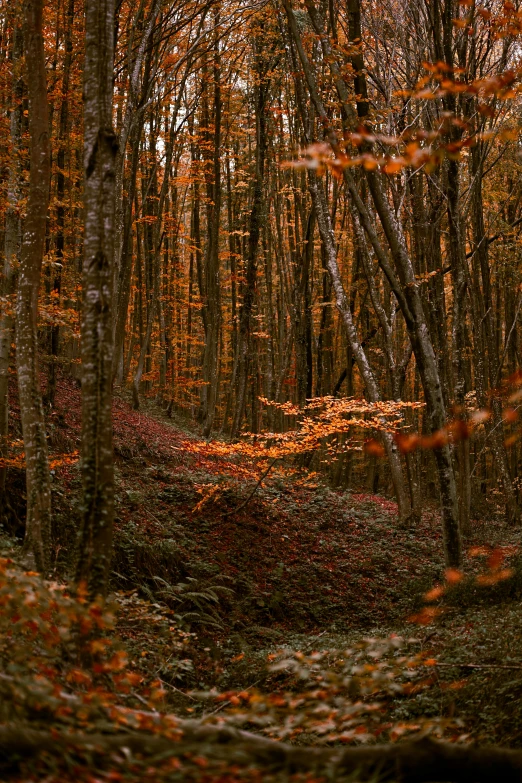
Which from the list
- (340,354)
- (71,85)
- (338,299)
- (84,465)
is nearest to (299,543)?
(338,299)

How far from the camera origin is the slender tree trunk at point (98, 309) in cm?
448

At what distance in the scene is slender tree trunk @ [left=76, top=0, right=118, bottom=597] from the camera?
4484 millimetres

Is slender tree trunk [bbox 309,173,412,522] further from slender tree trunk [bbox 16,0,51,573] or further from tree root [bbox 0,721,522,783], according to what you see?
tree root [bbox 0,721,522,783]

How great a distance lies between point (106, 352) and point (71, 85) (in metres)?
9.69

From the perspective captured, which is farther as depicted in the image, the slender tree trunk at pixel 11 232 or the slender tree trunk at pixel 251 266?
the slender tree trunk at pixel 251 266

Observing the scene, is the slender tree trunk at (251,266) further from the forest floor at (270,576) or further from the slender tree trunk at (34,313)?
the slender tree trunk at (34,313)

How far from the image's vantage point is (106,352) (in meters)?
4.64

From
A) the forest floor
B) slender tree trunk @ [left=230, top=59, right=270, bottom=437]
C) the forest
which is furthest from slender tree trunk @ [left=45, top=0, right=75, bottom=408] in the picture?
slender tree trunk @ [left=230, top=59, right=270, bottom=437]

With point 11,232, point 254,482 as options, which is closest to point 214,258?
point 254,482

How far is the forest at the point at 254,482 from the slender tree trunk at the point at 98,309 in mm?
22

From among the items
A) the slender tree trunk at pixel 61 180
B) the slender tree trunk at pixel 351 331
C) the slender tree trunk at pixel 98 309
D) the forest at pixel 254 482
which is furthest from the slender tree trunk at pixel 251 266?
the slender tree trunk at pixel 98 309

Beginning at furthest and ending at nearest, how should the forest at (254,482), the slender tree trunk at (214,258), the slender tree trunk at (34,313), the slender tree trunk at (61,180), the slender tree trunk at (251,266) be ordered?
the slender tree trunk at (214,258)
the slender tree trunk at (251,266)
the slender tree trunk at (61,180)
the slender tree trunk at (34,313)
the forest at (254,482)

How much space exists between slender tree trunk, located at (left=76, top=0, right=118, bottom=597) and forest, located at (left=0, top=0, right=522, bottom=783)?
2 centimetres

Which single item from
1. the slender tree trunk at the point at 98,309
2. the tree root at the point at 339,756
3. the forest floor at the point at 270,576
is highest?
the slender tree trunk at the point at 98,309
